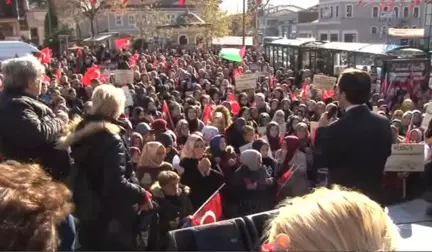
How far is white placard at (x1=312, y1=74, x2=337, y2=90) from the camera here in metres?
12.6

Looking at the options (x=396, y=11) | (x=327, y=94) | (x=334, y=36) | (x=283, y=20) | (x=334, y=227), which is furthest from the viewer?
(x=283, y=20)

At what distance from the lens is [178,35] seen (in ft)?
182

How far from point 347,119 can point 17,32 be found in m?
47.6

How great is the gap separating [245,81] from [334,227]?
1231 centimetres

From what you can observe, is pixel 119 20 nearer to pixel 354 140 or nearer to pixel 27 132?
pixel 27 132

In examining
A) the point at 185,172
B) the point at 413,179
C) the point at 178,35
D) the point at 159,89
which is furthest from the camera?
the point at 178,35

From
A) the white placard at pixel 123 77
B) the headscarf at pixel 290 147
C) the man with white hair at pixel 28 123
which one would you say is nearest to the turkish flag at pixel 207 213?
the man with white hair at pixel 28 123

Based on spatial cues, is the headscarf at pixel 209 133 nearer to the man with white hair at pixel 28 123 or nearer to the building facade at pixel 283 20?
the man with white hair at pixel 28 123

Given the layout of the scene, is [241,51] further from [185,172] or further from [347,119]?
[347,119]

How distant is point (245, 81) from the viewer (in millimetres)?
13625

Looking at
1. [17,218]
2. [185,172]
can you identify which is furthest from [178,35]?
[17,218]

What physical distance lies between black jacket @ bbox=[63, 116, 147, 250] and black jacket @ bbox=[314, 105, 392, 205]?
1.28 metres

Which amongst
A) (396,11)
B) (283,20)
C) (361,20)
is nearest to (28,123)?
(396,11)

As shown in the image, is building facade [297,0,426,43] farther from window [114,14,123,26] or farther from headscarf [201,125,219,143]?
headscarf [201,125,219,143]
